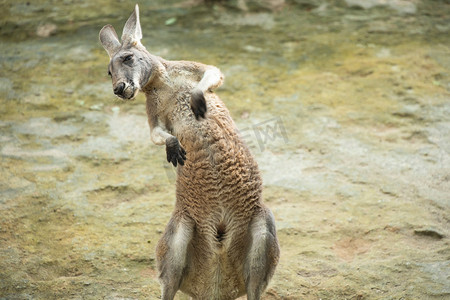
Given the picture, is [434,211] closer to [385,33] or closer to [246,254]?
[246,254]

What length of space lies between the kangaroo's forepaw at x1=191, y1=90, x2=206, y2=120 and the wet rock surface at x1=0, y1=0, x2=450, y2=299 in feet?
5.96

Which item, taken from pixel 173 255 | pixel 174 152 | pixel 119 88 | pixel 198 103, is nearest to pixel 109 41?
pixel 119 88

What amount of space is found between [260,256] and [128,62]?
1.76m

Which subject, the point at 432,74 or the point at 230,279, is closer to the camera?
the point at 230,279

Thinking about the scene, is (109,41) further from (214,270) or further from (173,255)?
(214,270)

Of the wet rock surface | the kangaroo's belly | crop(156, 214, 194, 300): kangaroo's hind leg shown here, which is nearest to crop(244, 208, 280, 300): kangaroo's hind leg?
the kangaroo's belly

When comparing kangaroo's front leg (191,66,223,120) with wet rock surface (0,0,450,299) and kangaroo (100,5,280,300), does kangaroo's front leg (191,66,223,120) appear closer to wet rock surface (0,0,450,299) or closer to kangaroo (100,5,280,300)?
kangaroo (100,5,280,300)

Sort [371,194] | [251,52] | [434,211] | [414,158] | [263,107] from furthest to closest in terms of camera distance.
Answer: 1. [251,52]
2. [263,107]
3. [414,158]
4. [371,194]
5. [434,211]

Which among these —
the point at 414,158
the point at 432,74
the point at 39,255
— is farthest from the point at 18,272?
the point at 432,74

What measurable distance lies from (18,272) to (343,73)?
5462 mm

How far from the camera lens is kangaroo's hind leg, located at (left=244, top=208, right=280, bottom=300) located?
4.43 m

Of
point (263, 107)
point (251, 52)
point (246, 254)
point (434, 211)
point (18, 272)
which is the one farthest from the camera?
point (251, 52)

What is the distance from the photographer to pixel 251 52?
938 cm

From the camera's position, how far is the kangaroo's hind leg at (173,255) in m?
4.45
